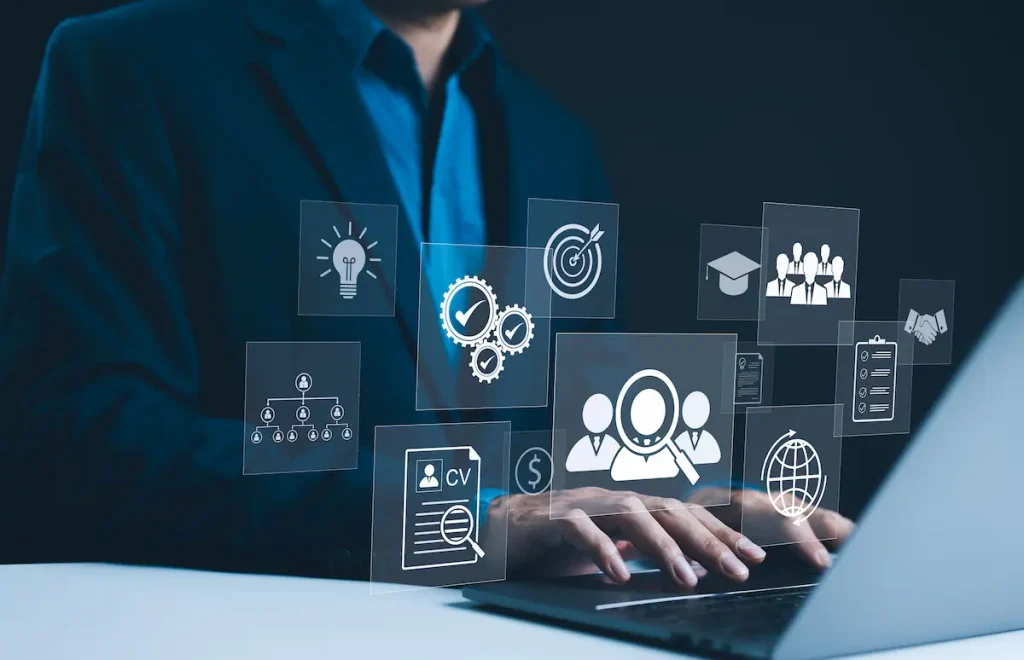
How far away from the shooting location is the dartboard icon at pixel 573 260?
5.11 ft

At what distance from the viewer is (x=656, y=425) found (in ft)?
5.24

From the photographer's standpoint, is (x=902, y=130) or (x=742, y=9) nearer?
(x=742, y=9)

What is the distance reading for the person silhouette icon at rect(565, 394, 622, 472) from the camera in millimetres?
1519

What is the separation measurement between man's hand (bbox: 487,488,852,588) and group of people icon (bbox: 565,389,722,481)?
0.16ft

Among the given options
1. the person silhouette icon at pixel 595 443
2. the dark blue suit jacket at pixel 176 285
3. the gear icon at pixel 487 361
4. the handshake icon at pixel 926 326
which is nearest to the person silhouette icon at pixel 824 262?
the handshake icon at pixel 926 326

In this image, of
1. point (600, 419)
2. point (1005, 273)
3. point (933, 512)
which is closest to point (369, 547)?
point (600, 419)

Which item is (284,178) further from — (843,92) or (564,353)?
(843,92)

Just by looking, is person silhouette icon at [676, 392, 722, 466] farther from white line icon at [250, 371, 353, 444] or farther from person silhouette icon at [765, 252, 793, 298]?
white line icon at [250, 371, 353, 444]

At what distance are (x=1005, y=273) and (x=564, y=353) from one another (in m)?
1.28

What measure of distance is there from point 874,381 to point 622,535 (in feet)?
2.44

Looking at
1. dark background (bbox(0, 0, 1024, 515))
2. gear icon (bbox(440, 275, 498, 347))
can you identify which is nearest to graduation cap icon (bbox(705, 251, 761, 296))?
dark background (bbox(0, 0, 1024, 515))

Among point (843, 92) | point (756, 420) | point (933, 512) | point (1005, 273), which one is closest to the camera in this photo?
point (933, 512)

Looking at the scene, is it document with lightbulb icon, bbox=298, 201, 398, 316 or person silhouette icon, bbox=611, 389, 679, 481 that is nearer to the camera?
document with lightbulb icon, bbox=298, 201, 398, 316

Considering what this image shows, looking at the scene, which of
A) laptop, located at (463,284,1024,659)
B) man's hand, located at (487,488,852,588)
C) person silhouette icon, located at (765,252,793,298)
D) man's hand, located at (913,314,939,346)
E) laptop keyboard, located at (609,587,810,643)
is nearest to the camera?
laptop, located at (463,284,1024,659)
